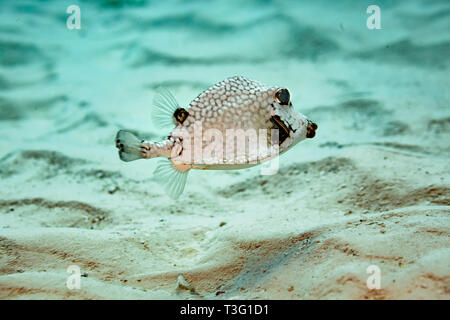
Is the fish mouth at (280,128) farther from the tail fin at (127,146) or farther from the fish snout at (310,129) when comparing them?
the tail fin at (127,146)

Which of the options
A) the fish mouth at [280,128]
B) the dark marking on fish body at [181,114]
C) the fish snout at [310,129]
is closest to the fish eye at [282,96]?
the fish mouth at [280,128]

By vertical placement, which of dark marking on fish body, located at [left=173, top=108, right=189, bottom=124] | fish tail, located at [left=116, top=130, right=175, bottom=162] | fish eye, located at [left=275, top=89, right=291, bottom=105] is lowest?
fish tail, located at [left=116, top=130, right=175, bottom=162]

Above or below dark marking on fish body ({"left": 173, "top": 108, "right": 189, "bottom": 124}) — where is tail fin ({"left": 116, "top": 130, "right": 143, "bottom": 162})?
below

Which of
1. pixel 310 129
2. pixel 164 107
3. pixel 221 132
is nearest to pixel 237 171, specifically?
pixel 310 129

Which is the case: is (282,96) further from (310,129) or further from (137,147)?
(137,147)

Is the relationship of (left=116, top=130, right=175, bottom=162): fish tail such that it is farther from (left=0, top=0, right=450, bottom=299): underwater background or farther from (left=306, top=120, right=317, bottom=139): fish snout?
(left=306, top=120, right=317, bottom=139): fish snout

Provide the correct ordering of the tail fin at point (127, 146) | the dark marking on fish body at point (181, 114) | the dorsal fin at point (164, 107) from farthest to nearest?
the dorsal fin at point (164, 107) → the dark marking on fish body at point (181, 114) → the tail fin at point (127, 146)

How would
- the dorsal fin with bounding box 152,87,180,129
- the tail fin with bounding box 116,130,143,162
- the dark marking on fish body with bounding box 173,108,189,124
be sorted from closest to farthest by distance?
1. the tail fin with bounding box 116,130,143,162
2. the dark marking on fish body with bounding box 173,108,189,124
3. the dorsal fin with bounding box 152,87,180,129

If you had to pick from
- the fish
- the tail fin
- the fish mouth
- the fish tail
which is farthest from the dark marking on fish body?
the fish mouth

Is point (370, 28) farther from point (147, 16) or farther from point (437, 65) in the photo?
point (147, 16)

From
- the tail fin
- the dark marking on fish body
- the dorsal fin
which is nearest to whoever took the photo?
the tail fin
